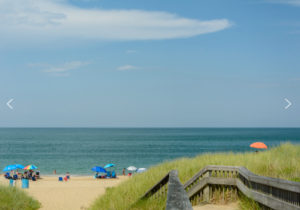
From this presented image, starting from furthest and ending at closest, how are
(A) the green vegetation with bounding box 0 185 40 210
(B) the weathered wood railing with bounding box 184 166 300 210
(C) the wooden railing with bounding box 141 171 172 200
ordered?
(A) the green vegetation with bounding box 0 185 40 210 < (C) the wooden railing with bounding box 141 171 172 200 < (B) the weathered wood railing with bounding box 184 166 300 210

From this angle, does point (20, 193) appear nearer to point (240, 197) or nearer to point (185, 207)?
point (240, 197)

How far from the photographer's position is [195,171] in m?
12.0

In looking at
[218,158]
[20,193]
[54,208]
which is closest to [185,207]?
[218,158]

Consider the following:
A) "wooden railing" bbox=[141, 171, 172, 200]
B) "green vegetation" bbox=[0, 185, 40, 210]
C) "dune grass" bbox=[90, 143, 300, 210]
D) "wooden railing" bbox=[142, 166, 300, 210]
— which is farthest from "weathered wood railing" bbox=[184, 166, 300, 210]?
"green vegetation" bbox=[0, 185, 40, 210]

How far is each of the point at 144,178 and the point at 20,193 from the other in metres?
5.72

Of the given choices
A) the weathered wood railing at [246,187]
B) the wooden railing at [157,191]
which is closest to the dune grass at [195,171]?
the wooden railing at [157,191]

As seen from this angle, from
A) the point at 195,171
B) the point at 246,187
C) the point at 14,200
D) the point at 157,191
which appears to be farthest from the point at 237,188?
the point at 14,200

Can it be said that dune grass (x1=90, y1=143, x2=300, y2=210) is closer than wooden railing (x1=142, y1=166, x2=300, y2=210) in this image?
No

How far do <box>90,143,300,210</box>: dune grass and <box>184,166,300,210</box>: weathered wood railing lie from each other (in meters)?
0.61

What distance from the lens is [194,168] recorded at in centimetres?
1227

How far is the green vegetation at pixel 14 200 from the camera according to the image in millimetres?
12898

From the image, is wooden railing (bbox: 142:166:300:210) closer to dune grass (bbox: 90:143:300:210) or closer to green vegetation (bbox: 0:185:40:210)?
dune grass (bbox: 90:143:300:210)

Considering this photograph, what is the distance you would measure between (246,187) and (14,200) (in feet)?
31.2

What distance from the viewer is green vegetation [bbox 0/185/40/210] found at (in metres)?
12.9
